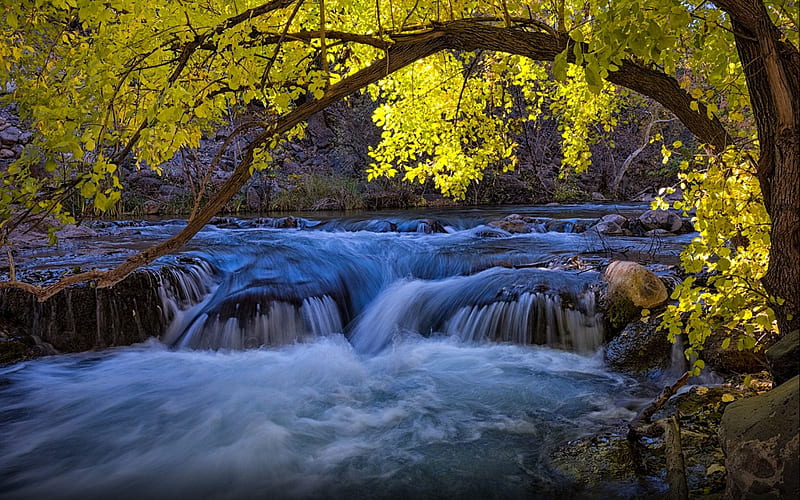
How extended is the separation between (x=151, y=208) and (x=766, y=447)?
19.3 metres

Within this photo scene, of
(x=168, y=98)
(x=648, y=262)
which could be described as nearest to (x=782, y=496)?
(x=168, y=98)

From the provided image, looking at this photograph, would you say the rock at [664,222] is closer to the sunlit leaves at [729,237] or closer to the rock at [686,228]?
the rock at [686,228]

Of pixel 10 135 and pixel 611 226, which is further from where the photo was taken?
pixel 10 135

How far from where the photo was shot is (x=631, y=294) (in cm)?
584

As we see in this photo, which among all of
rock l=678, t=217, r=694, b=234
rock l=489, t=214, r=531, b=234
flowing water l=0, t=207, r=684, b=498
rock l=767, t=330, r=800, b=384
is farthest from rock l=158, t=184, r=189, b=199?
rock l=767, t=330, r=800, b=384

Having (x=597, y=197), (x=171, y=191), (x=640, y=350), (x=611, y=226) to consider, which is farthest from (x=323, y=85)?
(x=597, y=197)

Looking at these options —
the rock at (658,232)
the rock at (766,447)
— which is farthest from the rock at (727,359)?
the rock at (658,232)

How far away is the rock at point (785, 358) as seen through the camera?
7.21 feet

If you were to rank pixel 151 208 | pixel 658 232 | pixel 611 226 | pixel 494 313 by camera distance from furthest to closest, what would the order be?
pixel 151 208, pixel 611 226, pixel 658 232, pixel 494 313

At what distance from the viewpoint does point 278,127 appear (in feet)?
10.2

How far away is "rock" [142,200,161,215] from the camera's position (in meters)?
18.2

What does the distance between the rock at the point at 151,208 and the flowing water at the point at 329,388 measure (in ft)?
32.4

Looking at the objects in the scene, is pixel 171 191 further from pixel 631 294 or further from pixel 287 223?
pixel 631 294

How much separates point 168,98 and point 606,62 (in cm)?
167
